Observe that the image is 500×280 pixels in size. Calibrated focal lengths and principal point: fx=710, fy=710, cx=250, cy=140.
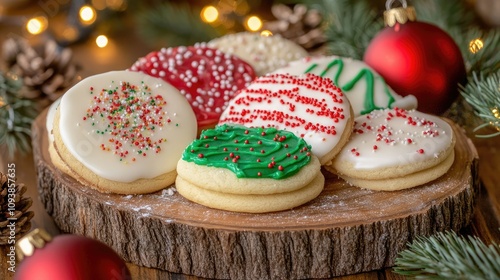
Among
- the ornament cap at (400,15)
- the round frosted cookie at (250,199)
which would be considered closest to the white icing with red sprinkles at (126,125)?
the round frosted cookie at (250,199)

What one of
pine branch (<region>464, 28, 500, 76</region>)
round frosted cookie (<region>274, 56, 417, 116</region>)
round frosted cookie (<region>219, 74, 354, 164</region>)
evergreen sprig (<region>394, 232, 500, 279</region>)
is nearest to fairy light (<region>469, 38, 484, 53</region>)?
pine branch (<region>464, 28, 500, 76</region>)

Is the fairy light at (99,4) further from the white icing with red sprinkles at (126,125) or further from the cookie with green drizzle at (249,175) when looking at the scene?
the cookie with green drizzle at (249,175)

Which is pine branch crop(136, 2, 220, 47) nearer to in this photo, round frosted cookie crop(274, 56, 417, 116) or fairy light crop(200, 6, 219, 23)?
fairy light crop(200, 6, 219, 23)

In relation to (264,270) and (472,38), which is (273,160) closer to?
(264,270)

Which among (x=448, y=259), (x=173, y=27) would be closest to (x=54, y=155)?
(x=448, y=259)

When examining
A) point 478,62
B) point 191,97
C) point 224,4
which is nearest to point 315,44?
point 224,4

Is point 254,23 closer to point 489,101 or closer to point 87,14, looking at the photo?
point 87,14
